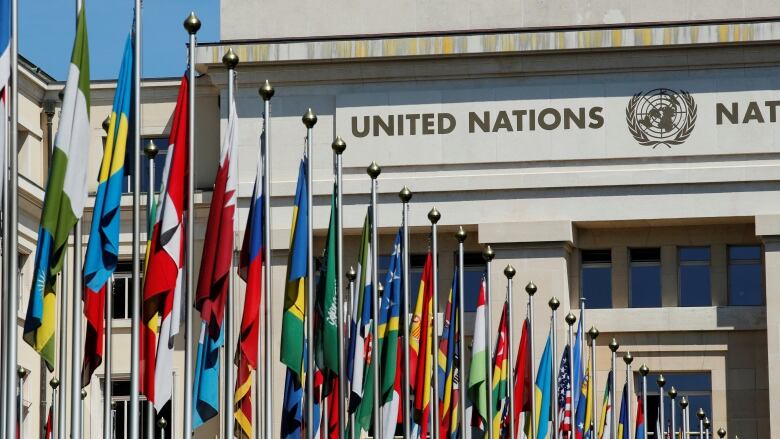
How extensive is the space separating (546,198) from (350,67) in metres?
6.00

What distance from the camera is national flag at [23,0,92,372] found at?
2575cm

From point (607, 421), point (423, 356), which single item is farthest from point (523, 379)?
point (607, 421)

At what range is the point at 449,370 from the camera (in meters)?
40.9

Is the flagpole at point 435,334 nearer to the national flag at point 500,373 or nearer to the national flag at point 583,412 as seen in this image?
the national flag at point 500,373

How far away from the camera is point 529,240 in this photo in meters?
55.6

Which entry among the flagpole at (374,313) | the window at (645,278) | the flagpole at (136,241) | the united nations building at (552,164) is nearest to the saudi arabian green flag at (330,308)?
the flagpole at (374,313)

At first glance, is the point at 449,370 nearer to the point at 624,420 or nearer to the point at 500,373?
the point at 500,373

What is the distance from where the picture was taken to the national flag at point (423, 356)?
128ft

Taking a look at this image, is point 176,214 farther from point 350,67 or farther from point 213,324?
point 350,67

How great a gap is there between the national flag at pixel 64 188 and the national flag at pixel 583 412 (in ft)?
67.9

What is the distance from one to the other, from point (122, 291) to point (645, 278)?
13.8 m

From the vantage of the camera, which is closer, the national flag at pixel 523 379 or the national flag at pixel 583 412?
the national flag at pixel 523 379

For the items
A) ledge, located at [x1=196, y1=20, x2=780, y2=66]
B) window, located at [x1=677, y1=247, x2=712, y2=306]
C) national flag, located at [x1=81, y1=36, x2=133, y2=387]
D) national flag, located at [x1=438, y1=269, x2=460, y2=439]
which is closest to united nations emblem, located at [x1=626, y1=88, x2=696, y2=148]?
ledge, located at [x1=196, y1=20, x2=780, y2=66]

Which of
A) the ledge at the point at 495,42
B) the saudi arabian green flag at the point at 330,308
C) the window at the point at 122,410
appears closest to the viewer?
the saudi arabian green flag at the point at 330,308
